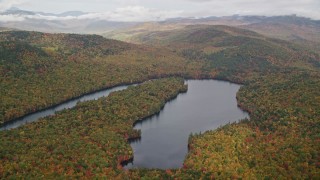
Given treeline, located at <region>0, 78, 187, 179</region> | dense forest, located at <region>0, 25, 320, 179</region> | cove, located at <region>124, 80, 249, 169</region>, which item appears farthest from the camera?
cove, located at <region>124, 80, 249, 169</region>

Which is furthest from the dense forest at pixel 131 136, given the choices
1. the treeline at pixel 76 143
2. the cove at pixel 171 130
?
the cove at pixel 171 130

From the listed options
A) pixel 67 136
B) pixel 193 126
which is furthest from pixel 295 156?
pixel 67 136

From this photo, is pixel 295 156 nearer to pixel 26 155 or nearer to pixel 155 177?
pixel 155 177

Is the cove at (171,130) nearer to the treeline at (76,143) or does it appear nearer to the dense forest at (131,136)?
the dense forest at (131,136)

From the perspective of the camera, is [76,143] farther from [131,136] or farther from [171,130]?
[171,130]

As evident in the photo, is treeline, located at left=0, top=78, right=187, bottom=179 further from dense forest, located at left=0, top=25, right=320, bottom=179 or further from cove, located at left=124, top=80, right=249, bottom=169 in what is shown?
cove, located at left=124, top=80, right=249, bottom=169

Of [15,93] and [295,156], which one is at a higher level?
[15,93]

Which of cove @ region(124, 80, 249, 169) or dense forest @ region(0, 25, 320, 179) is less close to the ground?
dense forest @ region(0, 25, 320, 179)

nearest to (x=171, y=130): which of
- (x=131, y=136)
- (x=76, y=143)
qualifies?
(x=131, y=136)

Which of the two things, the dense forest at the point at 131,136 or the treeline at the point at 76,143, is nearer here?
the treeline at the point at 76,143

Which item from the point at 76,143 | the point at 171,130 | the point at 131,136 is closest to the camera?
the point at 76,143

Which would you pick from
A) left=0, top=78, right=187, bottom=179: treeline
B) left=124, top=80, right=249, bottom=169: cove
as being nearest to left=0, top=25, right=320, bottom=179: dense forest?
left=0, top=78, right=187, bottom=179: treeline
